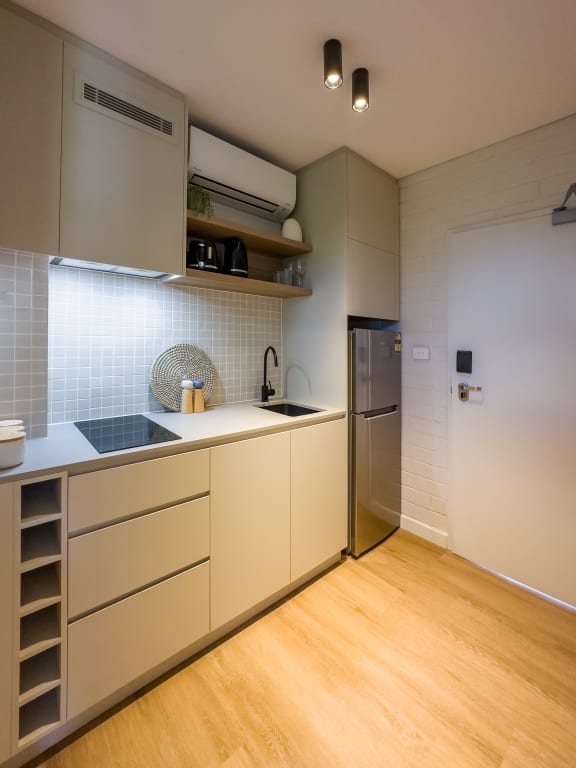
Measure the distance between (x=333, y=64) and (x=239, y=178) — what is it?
77 centimetres

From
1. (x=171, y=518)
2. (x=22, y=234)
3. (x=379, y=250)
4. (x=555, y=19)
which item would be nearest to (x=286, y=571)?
(x=171, y=518)

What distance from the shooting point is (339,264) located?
206 cm

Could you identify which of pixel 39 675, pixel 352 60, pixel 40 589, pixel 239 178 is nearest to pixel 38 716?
pixel 39 675

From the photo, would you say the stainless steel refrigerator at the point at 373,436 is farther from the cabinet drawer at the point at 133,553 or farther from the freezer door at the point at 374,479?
the cabinet drawer at the point at 133,553

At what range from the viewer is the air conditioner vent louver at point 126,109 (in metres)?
1.34

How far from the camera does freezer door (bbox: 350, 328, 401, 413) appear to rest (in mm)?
2049

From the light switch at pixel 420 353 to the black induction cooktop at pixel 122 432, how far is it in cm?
171

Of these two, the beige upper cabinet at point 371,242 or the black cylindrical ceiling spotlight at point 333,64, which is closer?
the black cylindrical ceiling spotlight at point 333,64

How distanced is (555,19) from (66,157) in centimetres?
187

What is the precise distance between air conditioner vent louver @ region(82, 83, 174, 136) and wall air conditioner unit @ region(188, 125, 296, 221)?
0.20 metres

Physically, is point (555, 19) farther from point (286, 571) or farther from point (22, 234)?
point (286, 571)

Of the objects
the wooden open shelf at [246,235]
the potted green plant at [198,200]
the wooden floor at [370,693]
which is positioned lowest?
the wooden floor at [370,693]

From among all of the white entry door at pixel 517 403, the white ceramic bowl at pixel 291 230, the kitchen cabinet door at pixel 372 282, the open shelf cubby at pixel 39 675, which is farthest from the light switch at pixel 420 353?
the open shelf cubby at pixel 39 675

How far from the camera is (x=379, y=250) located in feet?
7.38
